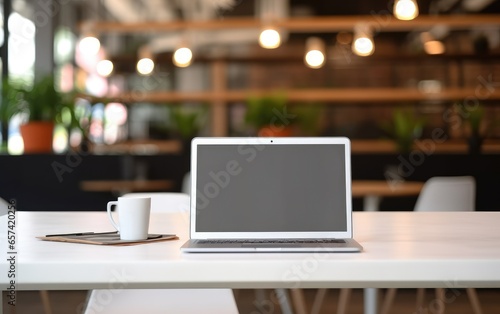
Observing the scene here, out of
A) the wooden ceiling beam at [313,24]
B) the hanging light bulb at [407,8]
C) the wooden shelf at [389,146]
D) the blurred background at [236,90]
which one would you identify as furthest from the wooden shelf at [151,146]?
the hanging light bulb at [407,8]

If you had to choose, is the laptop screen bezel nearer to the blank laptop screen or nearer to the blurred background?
the blank laptop screen

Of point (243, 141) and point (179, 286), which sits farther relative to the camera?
point (243, 141)

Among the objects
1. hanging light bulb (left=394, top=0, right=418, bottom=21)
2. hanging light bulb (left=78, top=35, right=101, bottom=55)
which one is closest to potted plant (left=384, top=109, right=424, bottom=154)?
hanging light bulb (left=394, top=0, right=418, bottom=21)

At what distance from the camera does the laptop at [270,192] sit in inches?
55.9

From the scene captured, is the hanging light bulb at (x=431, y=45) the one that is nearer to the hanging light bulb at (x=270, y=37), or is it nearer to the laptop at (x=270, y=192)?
the hanging light bulb at (x=270, y=37)

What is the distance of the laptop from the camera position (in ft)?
4.66

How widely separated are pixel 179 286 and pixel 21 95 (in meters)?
4.37

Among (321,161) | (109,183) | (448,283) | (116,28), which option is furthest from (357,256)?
(116,28)

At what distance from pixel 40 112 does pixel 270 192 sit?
4.09 m

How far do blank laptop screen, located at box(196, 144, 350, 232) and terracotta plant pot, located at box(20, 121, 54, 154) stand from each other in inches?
160

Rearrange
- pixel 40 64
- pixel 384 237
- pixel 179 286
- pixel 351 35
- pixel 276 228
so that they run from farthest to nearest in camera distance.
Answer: pixel 351 35
pixel 40 64
pixel 384 237
pixel 276 228
pixel 179 286

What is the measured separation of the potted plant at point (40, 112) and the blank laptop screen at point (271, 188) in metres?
4.01

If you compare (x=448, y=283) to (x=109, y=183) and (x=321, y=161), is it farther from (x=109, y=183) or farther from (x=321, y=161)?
(x=109, y=183)

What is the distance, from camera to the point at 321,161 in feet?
4.82
